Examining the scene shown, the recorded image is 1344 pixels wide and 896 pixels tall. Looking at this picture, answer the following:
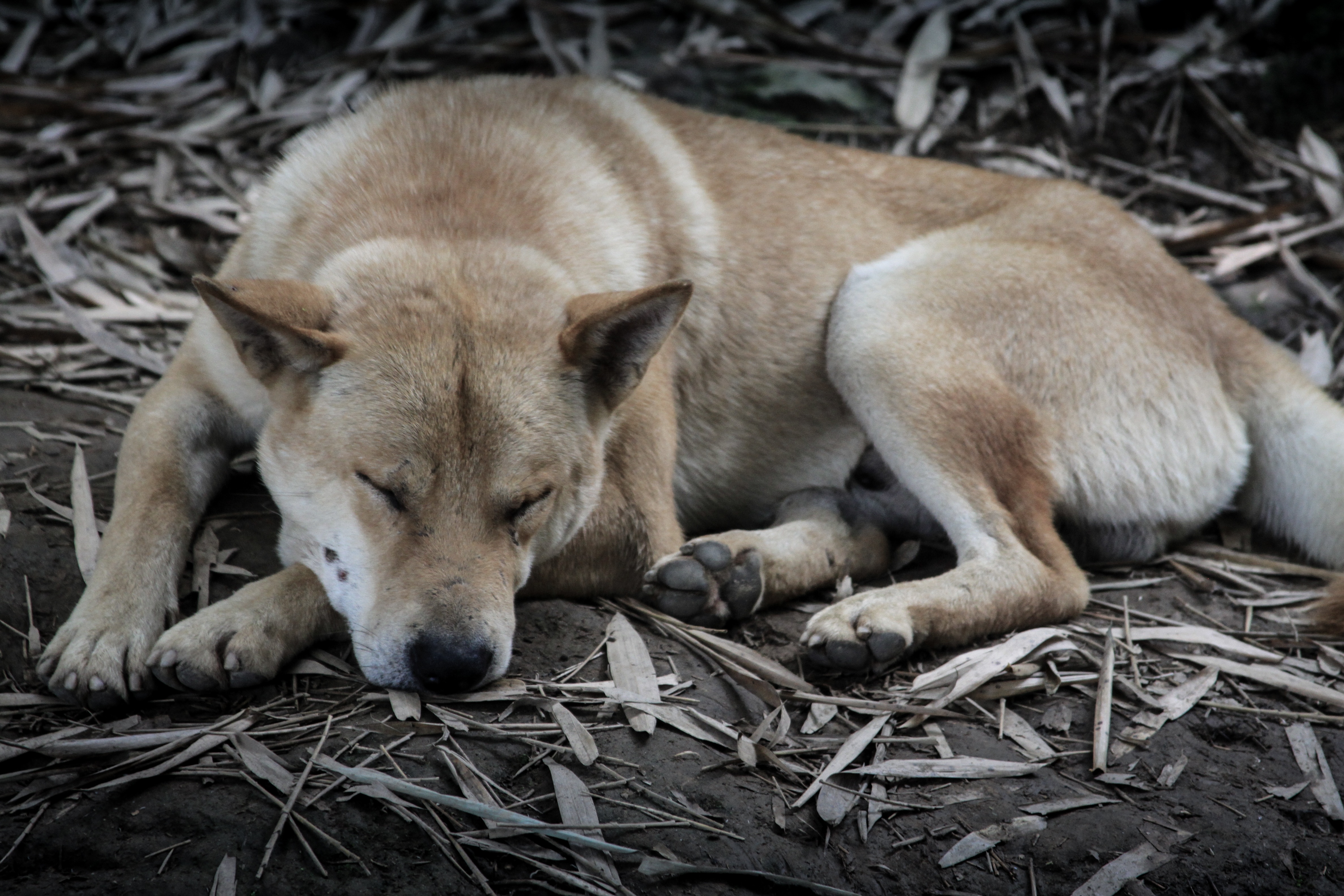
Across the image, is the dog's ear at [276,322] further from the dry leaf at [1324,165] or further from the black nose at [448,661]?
the dry leaf at [1324,165]

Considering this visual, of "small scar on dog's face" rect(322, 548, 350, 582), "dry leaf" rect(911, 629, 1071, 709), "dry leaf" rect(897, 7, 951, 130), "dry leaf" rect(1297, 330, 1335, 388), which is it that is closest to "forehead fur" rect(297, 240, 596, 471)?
"small scar on dog's face" rect(322, 548, 350, 582)

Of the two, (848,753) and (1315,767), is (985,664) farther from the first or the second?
(1315,767)

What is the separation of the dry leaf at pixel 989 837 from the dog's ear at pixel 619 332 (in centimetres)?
148

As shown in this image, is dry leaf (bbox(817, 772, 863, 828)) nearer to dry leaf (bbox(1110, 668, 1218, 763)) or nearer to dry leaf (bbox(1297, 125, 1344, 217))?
dry leaf (bbox(1110, 668, 1218, 763))

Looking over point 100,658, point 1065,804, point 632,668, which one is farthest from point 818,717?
point 100,658

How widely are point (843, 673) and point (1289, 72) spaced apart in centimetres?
507

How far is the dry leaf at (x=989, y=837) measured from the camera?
2.36 meters

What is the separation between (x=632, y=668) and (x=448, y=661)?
62cm

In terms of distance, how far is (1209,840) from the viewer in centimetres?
249

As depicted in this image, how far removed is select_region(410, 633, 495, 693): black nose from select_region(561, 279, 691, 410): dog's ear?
2.69ft

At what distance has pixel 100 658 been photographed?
97.7 inches

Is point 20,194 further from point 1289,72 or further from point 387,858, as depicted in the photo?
point 1289,72

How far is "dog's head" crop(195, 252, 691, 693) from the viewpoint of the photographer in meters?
2.44

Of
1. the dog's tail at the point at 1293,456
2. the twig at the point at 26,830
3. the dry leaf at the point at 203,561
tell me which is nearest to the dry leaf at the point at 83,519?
the dry leaf at the point at 203,561
